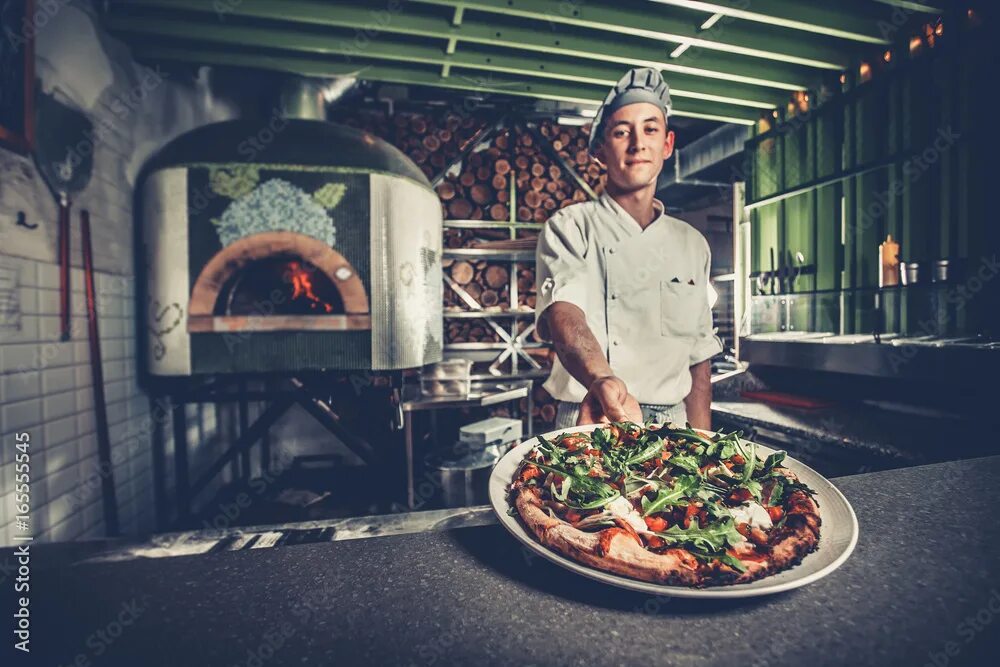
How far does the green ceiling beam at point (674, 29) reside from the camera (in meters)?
3.09

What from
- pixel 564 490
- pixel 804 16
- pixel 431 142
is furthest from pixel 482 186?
pixel 564 490

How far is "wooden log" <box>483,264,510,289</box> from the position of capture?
6246 millimetres

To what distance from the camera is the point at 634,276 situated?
2127 millimetres

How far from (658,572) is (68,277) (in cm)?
318

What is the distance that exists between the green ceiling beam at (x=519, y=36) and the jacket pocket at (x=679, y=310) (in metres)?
2.43

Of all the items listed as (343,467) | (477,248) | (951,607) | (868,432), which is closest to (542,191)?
(477,248)

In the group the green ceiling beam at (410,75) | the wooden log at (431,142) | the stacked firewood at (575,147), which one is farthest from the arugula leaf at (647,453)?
the stacked firewood at (575,147)

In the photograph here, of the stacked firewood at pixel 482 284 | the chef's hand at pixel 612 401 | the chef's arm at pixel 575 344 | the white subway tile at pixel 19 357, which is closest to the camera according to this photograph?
the chef's hand at pixel 612 401

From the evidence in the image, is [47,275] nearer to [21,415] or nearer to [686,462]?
[21,415]

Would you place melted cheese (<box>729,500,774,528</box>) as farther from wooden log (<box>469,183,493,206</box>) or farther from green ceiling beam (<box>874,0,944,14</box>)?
wooden log (<box>469,183,493,206</box>)

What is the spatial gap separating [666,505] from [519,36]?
368 centimetres

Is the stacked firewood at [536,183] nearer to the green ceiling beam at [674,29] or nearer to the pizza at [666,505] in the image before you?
the green ceiling beam at [674,29]

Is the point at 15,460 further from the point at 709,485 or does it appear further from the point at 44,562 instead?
the point at 709,485

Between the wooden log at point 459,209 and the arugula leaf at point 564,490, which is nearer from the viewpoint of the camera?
the arugula leaf at point 564,490
